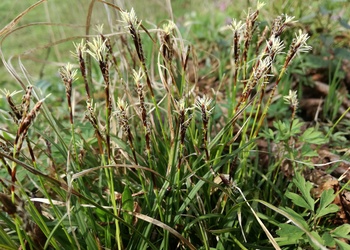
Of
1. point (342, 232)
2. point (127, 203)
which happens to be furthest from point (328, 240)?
point (127, 203)

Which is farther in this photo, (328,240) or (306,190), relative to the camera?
(306,190)

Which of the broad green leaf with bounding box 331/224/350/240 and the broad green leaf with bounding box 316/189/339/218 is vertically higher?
the broad green leaf with bounding box 316/189/339/218

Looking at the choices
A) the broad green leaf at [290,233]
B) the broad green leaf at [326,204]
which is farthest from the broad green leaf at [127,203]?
the broad green leaf at [326,204]

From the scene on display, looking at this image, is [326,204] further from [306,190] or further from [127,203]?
[127,203]

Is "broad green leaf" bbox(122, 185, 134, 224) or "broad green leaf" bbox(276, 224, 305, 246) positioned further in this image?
"broad green leaf" bbox(122, 185, 134, 224)

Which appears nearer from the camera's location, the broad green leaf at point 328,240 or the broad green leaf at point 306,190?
the broad green leaf at point 328,240

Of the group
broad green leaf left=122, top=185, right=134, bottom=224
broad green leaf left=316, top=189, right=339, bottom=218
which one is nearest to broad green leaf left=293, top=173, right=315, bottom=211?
broad green leaf left=316, top=189, right=339, bottom=218

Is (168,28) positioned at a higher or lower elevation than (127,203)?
higher

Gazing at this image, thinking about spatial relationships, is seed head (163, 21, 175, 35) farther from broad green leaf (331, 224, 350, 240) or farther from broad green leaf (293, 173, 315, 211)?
broad green leaf (331, 224, 350, 240)

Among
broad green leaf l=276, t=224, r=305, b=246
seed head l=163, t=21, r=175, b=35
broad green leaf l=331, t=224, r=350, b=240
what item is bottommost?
broad green leaf l=331, t=224, r=350, b=240

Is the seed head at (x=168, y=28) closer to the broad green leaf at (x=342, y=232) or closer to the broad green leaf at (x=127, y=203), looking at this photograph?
the broad green leaf at (x=127, y=203)

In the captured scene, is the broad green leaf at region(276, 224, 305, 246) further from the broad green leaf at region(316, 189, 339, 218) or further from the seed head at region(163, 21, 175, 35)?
the seed head at region(163, 21, 175, 35)
